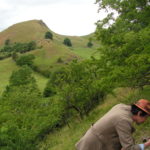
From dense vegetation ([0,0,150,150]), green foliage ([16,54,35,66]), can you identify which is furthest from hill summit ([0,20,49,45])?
dense vegetation ([0,0,150,150])

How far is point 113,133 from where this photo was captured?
4.62 meters

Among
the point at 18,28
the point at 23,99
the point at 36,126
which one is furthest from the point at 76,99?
the point at 18,28

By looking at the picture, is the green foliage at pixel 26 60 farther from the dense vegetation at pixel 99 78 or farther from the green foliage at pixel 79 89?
the green foliage at pixel 79 89

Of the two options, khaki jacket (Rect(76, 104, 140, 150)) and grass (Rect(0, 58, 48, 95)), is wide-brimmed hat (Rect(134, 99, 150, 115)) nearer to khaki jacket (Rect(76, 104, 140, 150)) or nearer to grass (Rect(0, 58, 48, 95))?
khaki jacket (Rect(76, 104, 140, 150))

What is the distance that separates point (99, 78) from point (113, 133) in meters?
11.9

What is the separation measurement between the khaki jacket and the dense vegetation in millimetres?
5185

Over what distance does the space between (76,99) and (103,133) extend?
72.0ft

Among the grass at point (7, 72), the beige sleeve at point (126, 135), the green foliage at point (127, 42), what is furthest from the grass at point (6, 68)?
the beige sleeve at point (126, 135)

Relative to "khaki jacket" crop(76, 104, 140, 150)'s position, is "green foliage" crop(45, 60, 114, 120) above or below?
below

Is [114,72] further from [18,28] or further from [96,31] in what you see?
[18,28]

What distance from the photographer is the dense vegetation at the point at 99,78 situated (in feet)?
37.0

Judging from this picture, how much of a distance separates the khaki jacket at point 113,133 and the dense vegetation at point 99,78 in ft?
17.0

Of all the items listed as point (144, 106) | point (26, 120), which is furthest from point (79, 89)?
point (144, 106)

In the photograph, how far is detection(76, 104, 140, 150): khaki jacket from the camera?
440 cm
